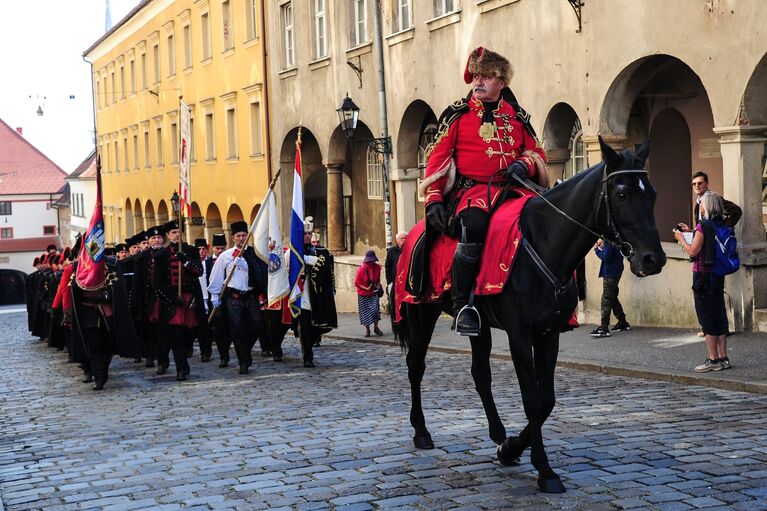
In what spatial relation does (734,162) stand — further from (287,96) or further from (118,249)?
(287,96)

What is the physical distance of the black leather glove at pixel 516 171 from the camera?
7953mm

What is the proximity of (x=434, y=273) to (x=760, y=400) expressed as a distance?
4043 millimetres

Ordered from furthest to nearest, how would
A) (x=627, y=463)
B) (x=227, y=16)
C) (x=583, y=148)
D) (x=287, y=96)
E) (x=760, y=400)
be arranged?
(x=227, y=16)
(x=287, y=96)
(x=583, y=148)
(x=760, y=400)
(x=627, y=463)

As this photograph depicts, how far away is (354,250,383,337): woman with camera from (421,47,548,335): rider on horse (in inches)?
510

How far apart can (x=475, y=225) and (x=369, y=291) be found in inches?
534

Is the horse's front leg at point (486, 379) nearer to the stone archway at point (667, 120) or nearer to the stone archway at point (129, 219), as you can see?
the stone archway at point (667, 120)

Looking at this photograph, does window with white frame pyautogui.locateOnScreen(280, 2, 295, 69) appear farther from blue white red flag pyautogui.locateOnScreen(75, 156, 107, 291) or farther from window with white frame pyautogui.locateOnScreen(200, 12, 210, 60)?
blue white red flag pyautogui.locateOnScreen(75, 156, 107, 291)

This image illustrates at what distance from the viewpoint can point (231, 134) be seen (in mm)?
40875

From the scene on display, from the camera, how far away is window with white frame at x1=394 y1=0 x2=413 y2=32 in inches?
1054

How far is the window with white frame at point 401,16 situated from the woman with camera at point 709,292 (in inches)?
595

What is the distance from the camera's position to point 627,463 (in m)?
7.85

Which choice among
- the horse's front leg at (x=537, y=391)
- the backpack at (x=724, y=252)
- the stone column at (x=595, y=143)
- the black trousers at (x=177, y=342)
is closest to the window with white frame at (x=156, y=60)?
the stone column at (x=595, y=143)

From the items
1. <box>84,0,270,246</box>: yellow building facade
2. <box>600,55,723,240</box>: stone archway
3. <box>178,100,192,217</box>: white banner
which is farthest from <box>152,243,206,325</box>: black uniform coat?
<box>84,0,270,246</box>: yellow building facade

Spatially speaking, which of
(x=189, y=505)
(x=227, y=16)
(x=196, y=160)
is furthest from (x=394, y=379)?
(x=196, y=160)
